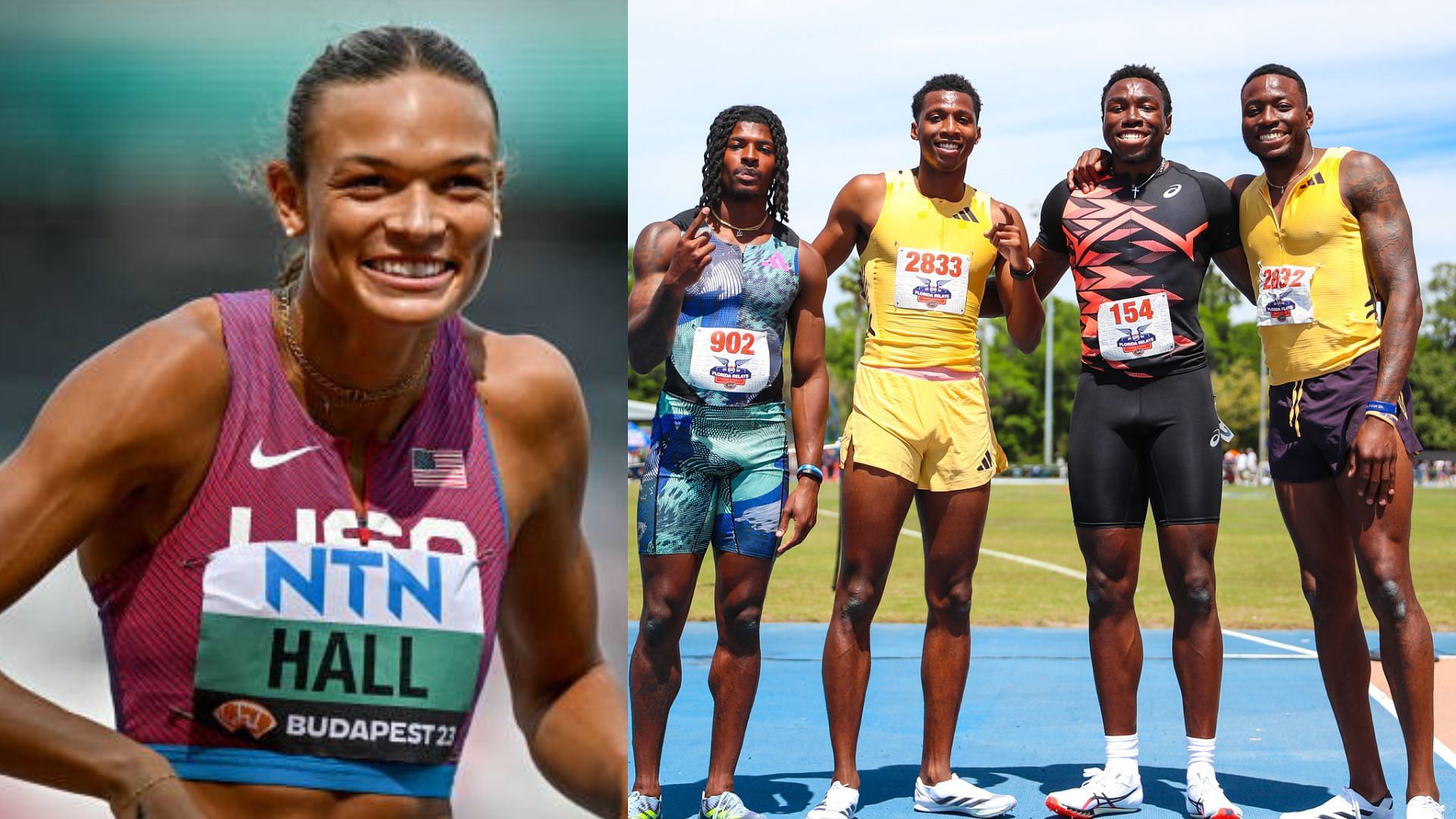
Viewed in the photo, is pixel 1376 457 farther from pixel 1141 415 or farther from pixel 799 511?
pixel 799 511

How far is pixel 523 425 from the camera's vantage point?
7.33ft

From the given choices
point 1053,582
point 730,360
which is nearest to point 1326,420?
point 730,360

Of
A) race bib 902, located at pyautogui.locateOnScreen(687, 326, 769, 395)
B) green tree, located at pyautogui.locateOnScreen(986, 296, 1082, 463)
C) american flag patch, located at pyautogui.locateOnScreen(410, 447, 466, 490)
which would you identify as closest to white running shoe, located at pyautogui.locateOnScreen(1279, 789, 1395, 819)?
race bib 902, located at pyautogui.locateOnScreen(687, 326, 769, 395)

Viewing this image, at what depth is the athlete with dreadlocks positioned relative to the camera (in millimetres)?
4258

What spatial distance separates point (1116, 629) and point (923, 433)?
84 centimetres

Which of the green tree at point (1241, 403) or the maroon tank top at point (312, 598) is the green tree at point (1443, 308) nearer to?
the green tree at point (1241, 403)

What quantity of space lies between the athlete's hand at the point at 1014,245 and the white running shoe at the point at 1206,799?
5.20 ft

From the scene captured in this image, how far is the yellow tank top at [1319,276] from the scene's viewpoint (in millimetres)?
4246

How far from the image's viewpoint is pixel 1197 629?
4.42 metres

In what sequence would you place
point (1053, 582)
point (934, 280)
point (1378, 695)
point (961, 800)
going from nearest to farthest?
point (961, 800)
point (934, 280)
point (1378, 695)
point (1053, 582)

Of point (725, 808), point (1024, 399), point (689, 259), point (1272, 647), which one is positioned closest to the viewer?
point (689, 259)

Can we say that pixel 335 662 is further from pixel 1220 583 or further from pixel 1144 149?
pixel 1220 583

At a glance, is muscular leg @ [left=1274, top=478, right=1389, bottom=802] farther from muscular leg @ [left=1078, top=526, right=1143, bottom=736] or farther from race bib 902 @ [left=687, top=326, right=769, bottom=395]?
race bib 902 @ [left=687, top=326, right=769, bottom=395]

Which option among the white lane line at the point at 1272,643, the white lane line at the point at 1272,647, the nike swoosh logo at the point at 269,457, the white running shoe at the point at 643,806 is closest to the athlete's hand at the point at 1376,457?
the white lane line at the point at 1272,647
